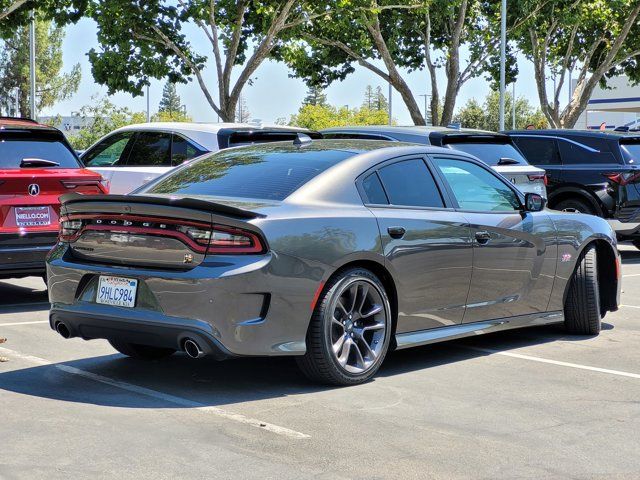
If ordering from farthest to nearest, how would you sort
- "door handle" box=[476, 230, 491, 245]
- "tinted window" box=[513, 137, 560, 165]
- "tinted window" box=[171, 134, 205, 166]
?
"tinted window" box=[513, 137, 560, 165], "tinted window" box=[171, 134, 205, 166], "door handle" box=[476, 230, 491, 245]

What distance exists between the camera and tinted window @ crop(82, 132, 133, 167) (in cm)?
1402

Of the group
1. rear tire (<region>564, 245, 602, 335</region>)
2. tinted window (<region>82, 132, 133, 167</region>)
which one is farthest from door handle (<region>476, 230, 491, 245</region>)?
tinted window (<region>82, 132, 133, 167</region>)

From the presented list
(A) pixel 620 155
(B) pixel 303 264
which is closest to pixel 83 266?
(B) pixel 303 264

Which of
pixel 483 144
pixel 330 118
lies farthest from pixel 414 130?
pixel 330 118

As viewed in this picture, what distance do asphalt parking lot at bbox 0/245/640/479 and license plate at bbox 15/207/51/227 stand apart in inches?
70.3

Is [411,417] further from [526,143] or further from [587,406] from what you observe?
[526,143]

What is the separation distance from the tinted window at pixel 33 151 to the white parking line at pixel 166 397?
284cm

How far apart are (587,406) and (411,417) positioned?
1.09m

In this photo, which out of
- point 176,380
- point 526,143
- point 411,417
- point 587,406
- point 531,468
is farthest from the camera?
point 526,143

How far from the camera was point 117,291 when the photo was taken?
6.34m

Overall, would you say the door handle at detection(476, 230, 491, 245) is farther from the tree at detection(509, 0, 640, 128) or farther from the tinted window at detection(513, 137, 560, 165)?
the tree at detection(509, 0, 640, 128)

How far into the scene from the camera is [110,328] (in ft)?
20.8

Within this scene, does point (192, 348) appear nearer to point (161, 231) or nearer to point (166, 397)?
point (166, 397)

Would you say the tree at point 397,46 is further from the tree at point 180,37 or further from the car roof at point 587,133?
the car roof at point 587,133
